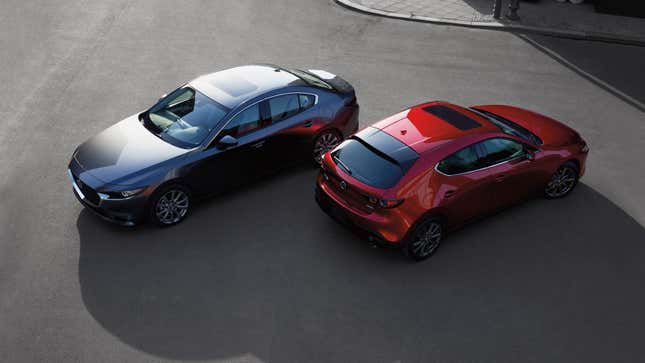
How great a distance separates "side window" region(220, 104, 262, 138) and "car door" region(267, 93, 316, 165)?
237mm

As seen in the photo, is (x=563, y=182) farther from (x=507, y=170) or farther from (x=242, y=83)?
(x=242, y=83)

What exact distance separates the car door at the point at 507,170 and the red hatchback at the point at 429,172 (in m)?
0.01

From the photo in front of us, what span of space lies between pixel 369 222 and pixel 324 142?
2691mm

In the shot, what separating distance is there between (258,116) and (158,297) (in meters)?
3.27

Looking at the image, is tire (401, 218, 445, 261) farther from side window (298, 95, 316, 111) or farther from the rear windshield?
side window (298, 95, 316, 111)

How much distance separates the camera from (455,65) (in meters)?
14.8

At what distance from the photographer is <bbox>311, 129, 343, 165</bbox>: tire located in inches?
425

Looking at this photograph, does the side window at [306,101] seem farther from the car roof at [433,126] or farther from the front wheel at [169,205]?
the front wheel at [169,205]

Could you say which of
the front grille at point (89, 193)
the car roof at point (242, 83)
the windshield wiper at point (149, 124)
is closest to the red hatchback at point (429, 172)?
the car roof at point (242, 83)

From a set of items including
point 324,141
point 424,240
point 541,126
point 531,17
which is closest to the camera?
point 424,240

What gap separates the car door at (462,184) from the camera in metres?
8.73

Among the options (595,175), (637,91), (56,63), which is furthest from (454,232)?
(56,63)

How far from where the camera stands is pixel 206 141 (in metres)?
9.53

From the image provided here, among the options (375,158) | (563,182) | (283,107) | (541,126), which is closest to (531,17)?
(541,126)
